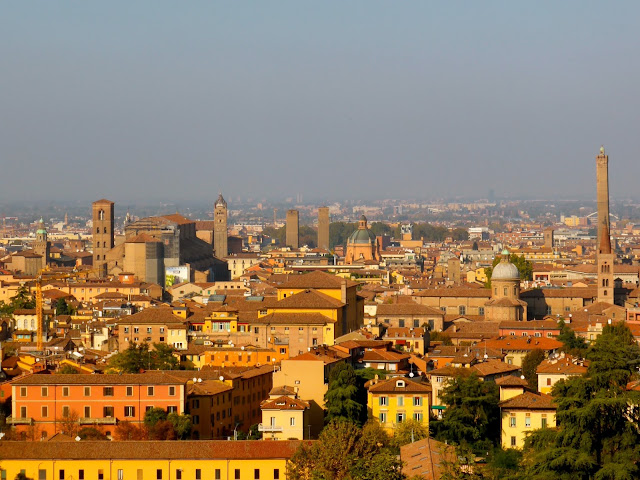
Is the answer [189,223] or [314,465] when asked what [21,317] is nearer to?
[314,465]

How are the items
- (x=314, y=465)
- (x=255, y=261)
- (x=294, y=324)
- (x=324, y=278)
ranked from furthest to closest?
1. (x=255, y=261)
2. (x=324, y=278)
3. (x=294, y=324)
4. (x=314, y=465)

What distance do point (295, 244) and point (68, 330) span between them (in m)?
73.7

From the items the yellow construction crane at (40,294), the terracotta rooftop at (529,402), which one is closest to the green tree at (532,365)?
the terracotta rooftop at (529,402)

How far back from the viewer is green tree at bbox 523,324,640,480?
2622 cm

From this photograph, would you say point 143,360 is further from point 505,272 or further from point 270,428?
point 505,272

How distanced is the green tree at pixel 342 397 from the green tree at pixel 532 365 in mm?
4234

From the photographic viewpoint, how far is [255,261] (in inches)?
3652

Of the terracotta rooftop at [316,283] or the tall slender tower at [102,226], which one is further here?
the tall slender tower at [102,226]

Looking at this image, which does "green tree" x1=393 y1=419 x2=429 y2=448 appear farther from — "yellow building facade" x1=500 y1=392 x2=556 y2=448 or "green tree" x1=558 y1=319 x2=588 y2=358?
"green tree" x1=558 y1=319 x2=588 y2=358

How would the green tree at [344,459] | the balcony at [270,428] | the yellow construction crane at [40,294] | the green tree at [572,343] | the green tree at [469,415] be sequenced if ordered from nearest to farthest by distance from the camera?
the green tree at [344,459]
the balcony at [270,428]
the green tree at [469,415]
the green tree at [572,343]
the yellow construction crane at [40,294]

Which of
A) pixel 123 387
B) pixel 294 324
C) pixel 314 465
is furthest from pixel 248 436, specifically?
pixel 294 324

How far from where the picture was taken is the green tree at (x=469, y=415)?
32.2 m

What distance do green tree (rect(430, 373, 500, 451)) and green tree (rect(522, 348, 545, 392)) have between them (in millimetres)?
3281

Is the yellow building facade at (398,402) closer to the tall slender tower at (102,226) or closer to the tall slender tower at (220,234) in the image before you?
the tall slender tower at (102,226)
